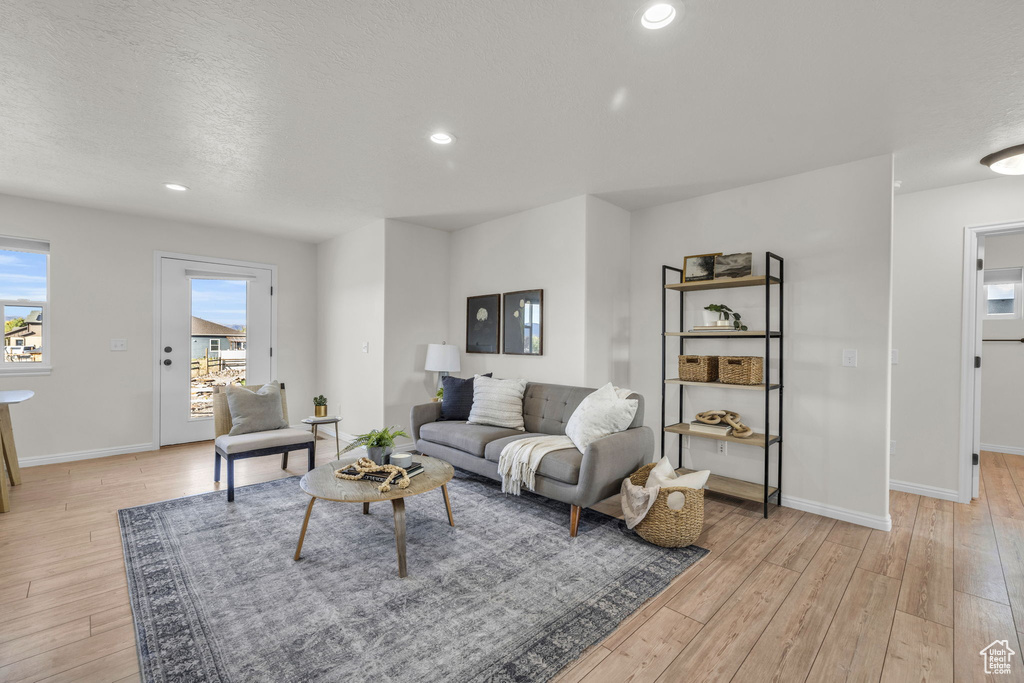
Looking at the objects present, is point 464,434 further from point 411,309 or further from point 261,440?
point 411,309

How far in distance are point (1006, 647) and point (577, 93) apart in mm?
2957

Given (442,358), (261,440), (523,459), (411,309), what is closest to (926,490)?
(523,459)

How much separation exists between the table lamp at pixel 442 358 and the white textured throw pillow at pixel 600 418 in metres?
1.94

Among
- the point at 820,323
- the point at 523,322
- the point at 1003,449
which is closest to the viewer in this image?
the point at 820,323

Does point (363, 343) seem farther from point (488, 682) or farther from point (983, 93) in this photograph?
point (983, 93)

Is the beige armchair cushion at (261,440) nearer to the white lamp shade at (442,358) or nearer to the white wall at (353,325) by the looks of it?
the white wall at (353,325)

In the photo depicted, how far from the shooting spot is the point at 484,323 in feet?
15.9

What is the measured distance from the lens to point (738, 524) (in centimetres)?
302

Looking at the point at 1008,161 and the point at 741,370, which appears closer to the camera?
the point at 1008,161

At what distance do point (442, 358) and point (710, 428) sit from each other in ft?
8.49

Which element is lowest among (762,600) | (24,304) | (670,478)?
(762,600)

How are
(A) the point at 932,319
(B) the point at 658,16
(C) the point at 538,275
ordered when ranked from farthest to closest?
1. (C) the point at 538,275
2. (A) the point at 932,319
3. (B) the point at 658,16

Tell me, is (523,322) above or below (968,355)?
above

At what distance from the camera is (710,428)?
3.47 meters
